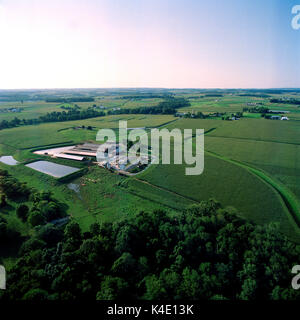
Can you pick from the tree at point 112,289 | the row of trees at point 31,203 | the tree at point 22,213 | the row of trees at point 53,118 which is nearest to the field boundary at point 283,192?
the tree at point 112,289

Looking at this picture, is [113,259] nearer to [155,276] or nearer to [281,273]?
[155,276]

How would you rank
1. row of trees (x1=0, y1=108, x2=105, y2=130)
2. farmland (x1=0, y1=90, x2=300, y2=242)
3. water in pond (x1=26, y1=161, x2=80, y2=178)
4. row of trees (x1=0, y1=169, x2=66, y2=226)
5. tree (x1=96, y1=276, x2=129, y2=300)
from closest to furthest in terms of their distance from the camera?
tree (x1=96, y1=276, x2=129, y2=300) → row of trees (x1=0, y1=169, x2=66, y2=226) → farmland (x1=0, y1=90, x2=300, y2=242) → water in pond (x1=26, y1=161, x2=80, y2=178) → row of trees (x1=0, y1=108, x2=105, y2=130)

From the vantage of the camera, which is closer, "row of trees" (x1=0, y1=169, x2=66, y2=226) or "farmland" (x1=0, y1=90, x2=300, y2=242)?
"row of trees" (x1=0, y1=169, x2=66, y2=226)

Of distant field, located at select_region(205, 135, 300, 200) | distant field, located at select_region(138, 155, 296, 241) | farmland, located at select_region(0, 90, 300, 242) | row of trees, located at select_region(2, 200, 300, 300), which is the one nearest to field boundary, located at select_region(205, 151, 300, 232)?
farmland, located at select_region(0, 90, 300, 242)

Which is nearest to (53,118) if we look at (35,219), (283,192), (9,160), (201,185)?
(9,160)

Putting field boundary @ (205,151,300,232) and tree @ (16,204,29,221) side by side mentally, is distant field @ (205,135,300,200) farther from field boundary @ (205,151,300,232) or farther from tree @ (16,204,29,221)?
tree @ (16,204,29,221)
